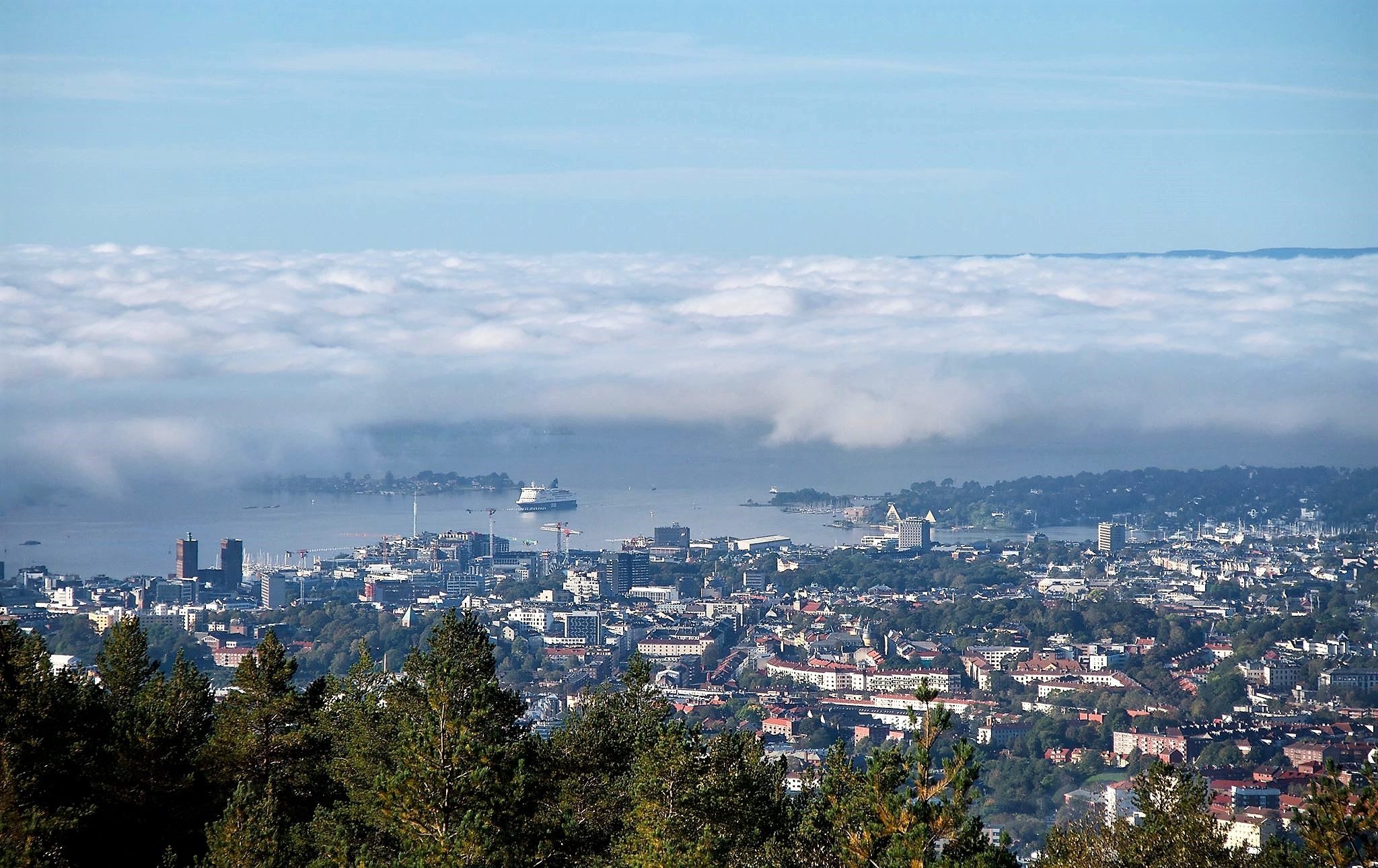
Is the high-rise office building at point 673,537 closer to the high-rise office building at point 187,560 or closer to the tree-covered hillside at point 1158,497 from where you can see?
the tree-covered hillside at point 1158,497

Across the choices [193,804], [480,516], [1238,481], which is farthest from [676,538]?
[193,804]

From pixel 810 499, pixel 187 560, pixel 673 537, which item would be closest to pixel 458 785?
pixel 187 560

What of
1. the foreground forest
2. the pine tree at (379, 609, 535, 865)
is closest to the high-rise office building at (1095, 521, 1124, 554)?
the foreground forest

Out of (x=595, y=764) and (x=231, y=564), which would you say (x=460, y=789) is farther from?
(x=231, y=564)

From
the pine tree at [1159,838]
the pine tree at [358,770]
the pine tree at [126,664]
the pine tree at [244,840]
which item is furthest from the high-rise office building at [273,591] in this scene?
the pine tree at [1159,838]

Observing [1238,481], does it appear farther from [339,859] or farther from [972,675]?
[339,859]
